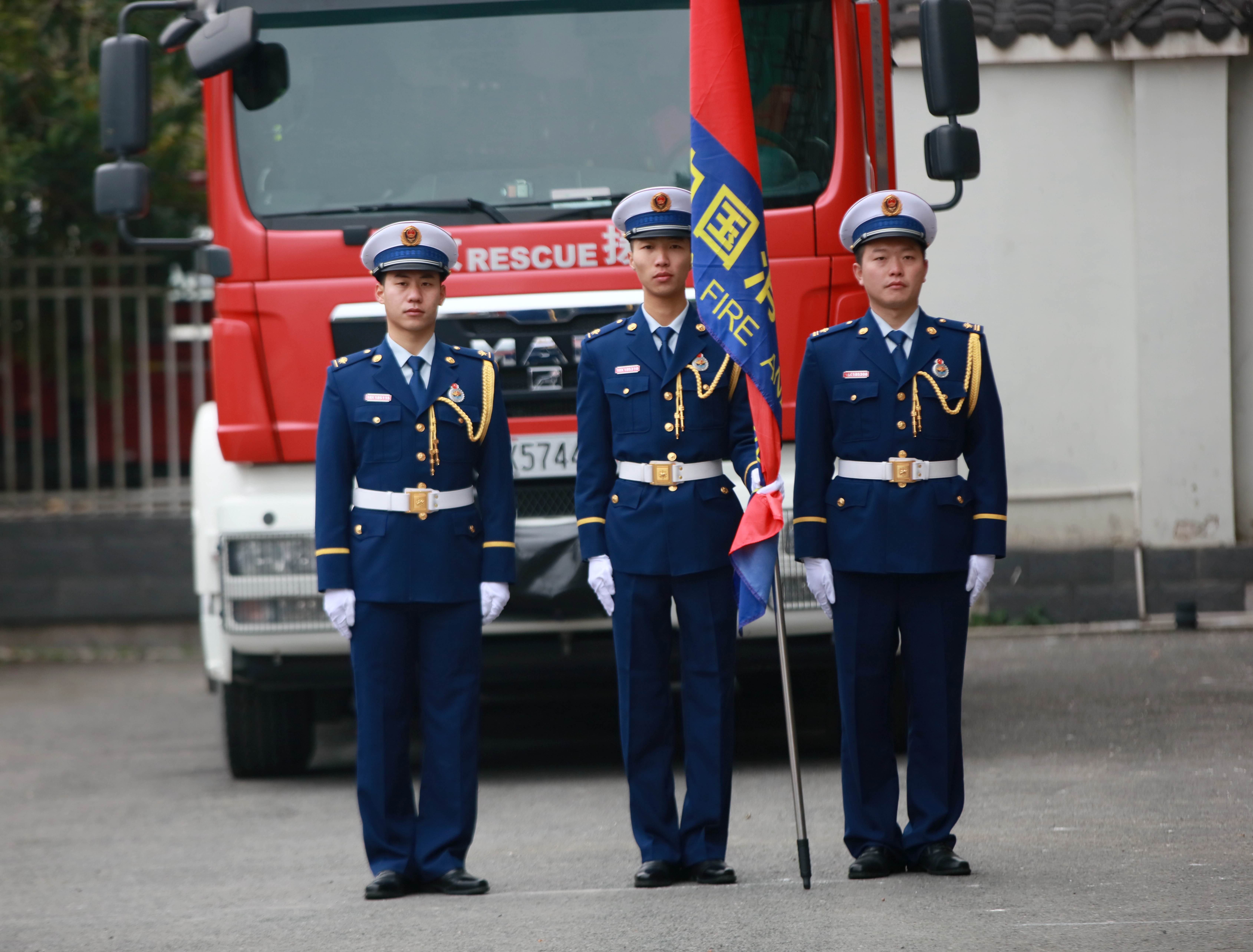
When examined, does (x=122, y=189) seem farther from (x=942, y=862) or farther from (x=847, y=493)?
(x=942, y=862)

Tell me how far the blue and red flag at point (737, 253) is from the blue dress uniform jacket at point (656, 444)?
11 cm

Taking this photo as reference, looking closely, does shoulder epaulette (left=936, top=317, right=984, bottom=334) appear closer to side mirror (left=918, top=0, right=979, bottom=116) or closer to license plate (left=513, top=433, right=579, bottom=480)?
side mirror (left=918, top=0, right=979, bottom=116)

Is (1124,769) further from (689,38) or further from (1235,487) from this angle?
(1235,487)

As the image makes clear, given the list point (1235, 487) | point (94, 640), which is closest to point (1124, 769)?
point (1235, 487)

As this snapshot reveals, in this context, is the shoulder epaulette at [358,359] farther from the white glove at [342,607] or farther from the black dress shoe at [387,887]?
the black dress shoe at [387,887]

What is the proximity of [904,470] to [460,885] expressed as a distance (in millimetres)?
1678

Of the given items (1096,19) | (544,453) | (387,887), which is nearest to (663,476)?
(387,887)

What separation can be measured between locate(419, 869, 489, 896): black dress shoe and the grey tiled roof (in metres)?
6.65

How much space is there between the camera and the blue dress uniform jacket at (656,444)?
4836 mm

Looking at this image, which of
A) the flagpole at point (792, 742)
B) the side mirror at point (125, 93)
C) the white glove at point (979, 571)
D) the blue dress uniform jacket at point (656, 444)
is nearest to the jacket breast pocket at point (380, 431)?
the blue dress uniform jacket at point (656, 444)

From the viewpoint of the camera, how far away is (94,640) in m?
12.2

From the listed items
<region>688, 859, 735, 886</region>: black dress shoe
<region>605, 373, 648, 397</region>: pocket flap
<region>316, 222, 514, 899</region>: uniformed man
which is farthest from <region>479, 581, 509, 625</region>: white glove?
<region>688, 859, 735, 886</region>: black dress shoe

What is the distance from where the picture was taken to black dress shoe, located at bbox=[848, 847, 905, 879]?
471 cm

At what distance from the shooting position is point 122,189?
6.44m
